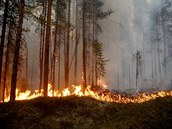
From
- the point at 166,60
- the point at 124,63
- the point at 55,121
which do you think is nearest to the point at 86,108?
the point at 55,121

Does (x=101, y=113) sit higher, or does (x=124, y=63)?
(x=124, y=63)

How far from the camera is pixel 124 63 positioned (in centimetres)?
7906

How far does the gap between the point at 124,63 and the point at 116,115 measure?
64990 millimetres

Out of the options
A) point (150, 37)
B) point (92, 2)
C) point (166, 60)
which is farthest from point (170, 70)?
point (92, 2)

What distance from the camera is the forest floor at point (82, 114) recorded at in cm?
1318

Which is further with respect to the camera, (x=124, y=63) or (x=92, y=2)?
(x=124, y=63)

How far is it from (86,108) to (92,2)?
2698 cm

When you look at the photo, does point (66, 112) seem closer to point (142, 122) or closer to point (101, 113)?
point (101, 113)

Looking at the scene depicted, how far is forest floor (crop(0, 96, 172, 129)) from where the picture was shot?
13.2 meters

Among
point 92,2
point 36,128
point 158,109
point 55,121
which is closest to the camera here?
point 36,128

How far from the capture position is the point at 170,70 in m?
69.1

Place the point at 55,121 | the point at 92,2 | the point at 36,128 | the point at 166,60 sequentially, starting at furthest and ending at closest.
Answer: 1. the point at 166,60
2. the point at 92,2
3. the point at 55,121
4. the point at 36,128

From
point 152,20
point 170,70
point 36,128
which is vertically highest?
point 152,20

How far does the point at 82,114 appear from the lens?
1489cm
